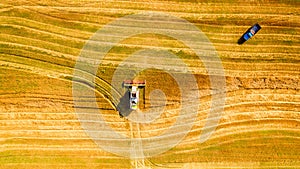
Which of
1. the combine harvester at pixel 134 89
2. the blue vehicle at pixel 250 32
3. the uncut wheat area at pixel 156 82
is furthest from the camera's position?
the uncut wheat area at pixel 156 82

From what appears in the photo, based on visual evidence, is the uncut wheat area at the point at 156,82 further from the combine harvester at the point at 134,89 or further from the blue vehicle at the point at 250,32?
the combine harvester at the point at 134,89

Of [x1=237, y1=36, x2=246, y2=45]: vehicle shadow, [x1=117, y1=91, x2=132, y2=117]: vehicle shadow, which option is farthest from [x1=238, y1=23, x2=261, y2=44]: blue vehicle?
[x1=117, y1=91, x2=132, y2=117]: vehicle shadow

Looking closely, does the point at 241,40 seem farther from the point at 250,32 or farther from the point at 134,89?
the point at 134,89

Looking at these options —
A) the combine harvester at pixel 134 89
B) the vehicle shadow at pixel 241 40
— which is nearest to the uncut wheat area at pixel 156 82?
the vehicle shadow at pixel 241 40

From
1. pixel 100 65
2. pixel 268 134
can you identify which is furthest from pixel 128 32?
pixel 268 134

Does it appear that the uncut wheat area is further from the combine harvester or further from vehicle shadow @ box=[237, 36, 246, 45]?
the combine harvester

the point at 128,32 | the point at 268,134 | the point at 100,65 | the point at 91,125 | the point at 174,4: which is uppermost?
the point at 174,4

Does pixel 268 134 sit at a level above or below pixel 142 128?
below

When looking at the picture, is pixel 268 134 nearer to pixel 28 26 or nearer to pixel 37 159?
pixel 37 159
